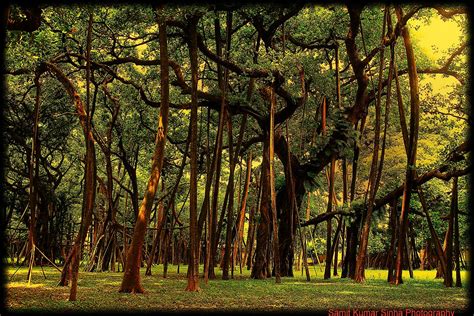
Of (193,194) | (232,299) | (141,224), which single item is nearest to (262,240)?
(193,194)

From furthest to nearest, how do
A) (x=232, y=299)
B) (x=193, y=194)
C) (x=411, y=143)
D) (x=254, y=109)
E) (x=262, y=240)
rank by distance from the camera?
(x=262, y=240) → (x=254, y=109) → (x=411, y=143) → (x=193, y=194) → (x=232, y=299)

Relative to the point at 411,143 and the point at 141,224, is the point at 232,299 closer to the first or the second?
the point at 141,224

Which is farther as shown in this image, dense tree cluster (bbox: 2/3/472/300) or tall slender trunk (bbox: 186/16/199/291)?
dense tree cluster (bbox: 2/3/472/300)

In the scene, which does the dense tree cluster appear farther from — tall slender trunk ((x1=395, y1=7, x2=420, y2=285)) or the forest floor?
the forest floor

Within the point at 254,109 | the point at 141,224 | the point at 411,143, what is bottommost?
the point at 141,224

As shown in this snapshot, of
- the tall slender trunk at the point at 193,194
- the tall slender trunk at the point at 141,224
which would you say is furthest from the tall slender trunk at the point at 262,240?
the tall slender trunk at the point at 141,224

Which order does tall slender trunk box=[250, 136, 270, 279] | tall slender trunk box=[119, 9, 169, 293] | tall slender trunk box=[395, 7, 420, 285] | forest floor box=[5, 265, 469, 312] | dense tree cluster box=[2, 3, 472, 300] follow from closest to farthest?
forest floor box=[5, 265, 469, 312]
tall slender trunk box=[119, 9, 169, 293]
dense tree cluster box=[2, 3, 472, 300]
tall slender trunk box=[395, 7, 420, 285]
tall slender trunk box=[250, 136, 270, 279]

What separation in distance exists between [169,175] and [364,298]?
46.3 feet

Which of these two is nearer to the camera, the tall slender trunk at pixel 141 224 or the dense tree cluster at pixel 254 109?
the tall slender trunk at pixel 141 224

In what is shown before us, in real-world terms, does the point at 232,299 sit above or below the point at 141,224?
below

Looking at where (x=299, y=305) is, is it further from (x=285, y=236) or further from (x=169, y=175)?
(x=169, y=175)

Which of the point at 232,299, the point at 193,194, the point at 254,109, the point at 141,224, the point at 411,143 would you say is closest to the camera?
the point at 232,299

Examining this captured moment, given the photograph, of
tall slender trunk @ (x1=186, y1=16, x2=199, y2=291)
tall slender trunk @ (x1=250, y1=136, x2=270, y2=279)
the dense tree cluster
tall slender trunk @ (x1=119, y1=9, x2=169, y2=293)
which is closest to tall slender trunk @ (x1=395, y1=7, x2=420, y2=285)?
the dense tree cluster

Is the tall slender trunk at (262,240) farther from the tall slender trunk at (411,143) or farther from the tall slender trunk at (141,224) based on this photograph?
the tall slender trunk at (141,224)
